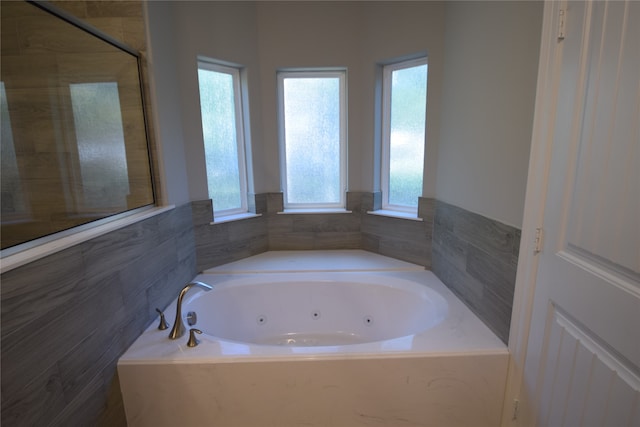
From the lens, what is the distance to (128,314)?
4.77 ft

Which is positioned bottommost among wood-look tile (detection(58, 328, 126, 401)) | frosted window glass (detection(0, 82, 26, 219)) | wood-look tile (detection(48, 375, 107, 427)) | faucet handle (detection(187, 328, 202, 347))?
wood-look tile (detection(48, 375, 107, 427))

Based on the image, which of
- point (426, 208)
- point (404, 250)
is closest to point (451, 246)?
point (426, 208)

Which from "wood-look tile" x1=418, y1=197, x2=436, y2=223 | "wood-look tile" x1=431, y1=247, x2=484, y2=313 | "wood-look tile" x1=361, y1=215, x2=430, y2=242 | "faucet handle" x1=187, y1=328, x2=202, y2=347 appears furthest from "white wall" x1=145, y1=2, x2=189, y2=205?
"wood-look tile" x1=431, y1=247, x2=484, y2=313

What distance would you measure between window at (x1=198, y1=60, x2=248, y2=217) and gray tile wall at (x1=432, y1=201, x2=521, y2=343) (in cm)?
163

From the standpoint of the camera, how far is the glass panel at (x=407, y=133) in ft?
7.66

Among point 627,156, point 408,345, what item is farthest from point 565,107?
point 408,345

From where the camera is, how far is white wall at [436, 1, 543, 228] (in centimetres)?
130

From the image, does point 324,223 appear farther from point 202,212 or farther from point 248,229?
point 202,212

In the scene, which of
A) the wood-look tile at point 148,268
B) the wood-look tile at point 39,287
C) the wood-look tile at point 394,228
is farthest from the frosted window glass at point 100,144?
the wood-look tile at point 394,228

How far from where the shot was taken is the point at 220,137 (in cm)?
240

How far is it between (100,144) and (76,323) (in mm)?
965

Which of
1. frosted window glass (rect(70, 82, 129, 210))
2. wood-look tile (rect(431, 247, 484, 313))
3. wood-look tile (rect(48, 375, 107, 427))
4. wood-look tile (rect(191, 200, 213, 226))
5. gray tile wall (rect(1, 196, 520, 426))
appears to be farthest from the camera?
wood-look tile (rect(191, 200, 213, 226))

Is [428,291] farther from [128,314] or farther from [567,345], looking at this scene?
[128,314]

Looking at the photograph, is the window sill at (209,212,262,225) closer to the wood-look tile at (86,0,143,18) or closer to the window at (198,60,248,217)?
the window at (198,60,248,217)
